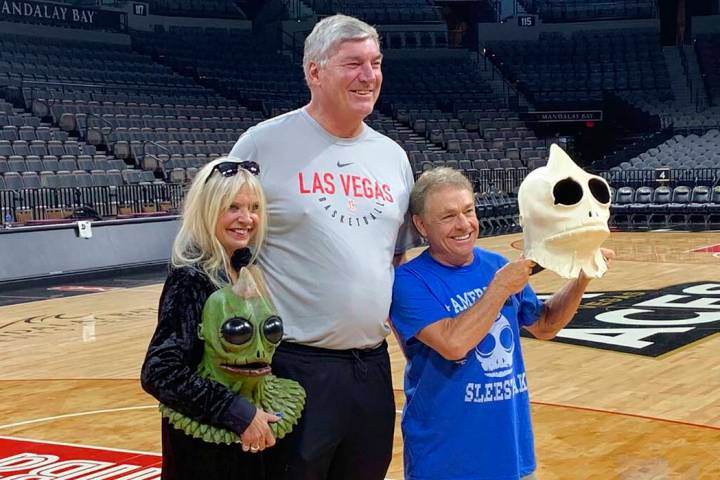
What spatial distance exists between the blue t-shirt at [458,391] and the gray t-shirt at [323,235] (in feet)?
0.28

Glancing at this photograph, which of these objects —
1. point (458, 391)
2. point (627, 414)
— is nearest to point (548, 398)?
point (627, 414)

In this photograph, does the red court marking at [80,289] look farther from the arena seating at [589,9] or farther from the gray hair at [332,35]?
the arena seating at [589,9]

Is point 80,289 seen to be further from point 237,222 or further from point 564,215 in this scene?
point 564,215

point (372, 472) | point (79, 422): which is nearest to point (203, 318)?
point (372, 472)

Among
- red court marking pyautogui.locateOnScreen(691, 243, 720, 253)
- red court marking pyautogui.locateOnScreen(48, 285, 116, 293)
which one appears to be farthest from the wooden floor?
red court marking pyautogui.locateOnScreen(691, 243, 720, 253)

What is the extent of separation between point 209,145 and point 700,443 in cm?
1378

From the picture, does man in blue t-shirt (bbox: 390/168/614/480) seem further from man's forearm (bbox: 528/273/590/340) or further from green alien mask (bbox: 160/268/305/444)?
green alien mask (bbox: 160/268/305/444)

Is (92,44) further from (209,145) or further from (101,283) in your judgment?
(101,283)

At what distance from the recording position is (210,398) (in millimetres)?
2070

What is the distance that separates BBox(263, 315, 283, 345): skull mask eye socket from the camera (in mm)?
2082

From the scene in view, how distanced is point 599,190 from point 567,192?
7 cm

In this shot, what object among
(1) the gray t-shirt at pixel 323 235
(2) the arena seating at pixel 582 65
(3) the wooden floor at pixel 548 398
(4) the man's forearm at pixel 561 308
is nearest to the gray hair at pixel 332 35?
(1) the gray t-shirt at pixel 323 235

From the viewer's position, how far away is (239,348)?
81.2 inches

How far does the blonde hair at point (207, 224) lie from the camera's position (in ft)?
7.01
